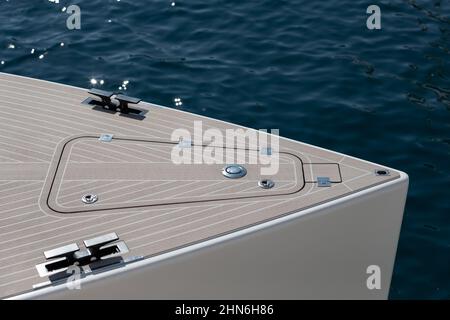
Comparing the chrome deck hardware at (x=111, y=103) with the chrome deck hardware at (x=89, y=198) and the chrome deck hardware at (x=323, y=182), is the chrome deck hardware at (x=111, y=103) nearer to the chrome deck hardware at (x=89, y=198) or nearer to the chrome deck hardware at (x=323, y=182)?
the chrome deck hardware at (x=89, y=198)

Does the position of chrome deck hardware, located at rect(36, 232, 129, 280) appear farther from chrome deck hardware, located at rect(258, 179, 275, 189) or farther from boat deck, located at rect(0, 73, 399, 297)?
chrome deck hardware, located at rect(258, 179, 275, 189)

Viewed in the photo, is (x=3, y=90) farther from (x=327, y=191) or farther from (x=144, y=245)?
(x=327, y=191)

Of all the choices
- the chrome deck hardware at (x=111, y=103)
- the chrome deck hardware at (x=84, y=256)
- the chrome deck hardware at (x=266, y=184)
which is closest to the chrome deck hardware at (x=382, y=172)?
the chrome deck hardware at (x=266, y=184)

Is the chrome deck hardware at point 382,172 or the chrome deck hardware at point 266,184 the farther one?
the chrome deck hardware at point 382,172
